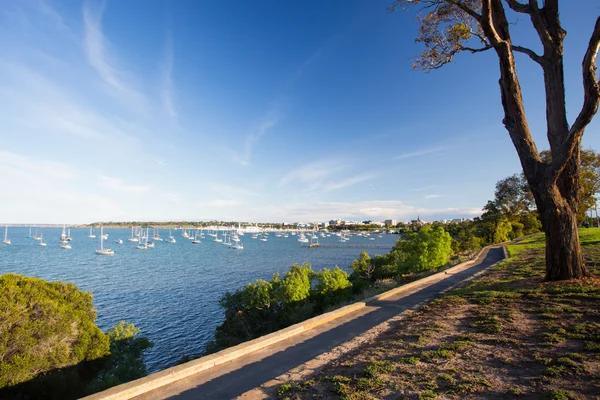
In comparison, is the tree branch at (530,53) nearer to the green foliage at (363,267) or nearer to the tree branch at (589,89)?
the tree branch at (589,89)

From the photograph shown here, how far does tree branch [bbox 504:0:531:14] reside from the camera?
11.5m

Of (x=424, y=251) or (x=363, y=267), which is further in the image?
(x=363, y=267)

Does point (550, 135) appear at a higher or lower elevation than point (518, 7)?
lower

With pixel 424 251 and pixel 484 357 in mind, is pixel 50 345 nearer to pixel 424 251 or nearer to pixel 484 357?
pixel 484 357

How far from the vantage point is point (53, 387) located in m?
10.4

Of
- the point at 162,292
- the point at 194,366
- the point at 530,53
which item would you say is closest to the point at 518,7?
the point at 530,53

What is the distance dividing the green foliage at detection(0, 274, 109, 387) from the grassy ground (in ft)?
32.3

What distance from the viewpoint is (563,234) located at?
34.5 feet

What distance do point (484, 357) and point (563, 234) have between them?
7.35 m

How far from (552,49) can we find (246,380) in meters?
14.2

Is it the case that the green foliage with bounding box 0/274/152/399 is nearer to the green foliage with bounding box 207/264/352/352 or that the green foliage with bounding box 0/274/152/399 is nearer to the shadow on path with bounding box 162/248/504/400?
the shadow on path with bounding box 162/248/504/400

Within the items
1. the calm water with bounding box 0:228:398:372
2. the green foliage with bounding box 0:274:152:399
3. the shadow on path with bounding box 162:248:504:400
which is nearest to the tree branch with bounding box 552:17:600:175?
the shadow on path with bounding box 162:248:504:400

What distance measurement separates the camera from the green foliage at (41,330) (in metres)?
9.84

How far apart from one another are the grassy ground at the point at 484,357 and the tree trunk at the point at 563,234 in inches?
39.4
